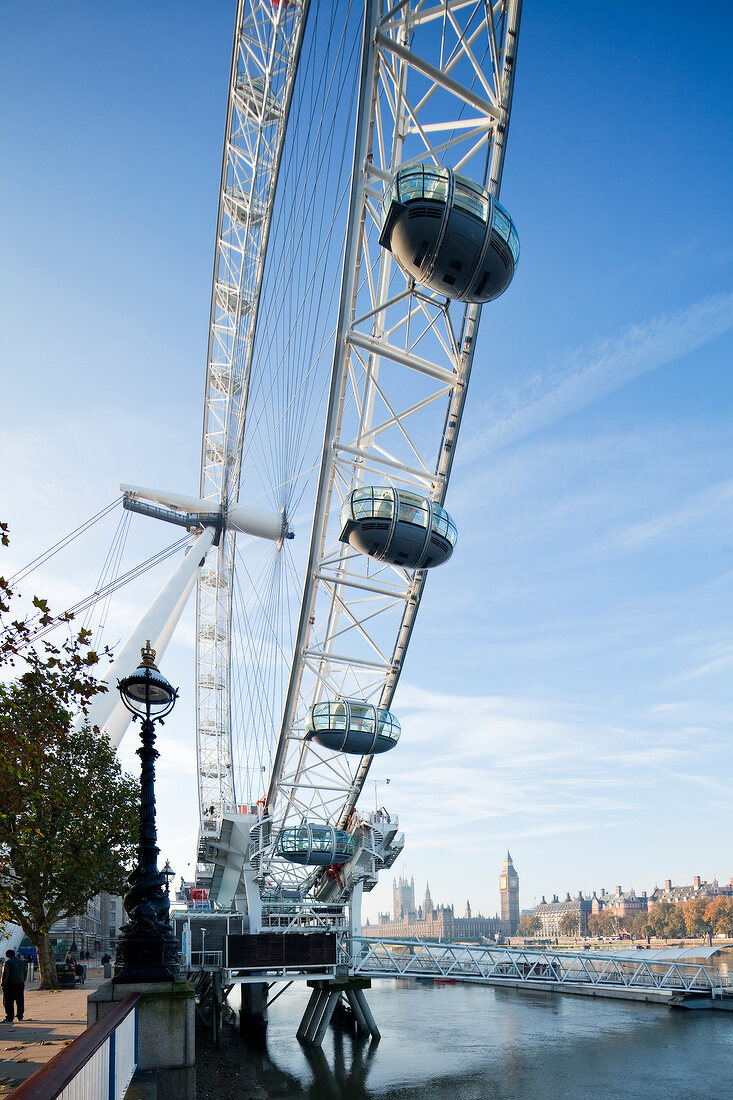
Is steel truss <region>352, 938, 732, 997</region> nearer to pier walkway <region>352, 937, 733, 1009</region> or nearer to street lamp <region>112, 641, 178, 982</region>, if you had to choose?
pier walkway <region>352, 937, 733, 1009</region>

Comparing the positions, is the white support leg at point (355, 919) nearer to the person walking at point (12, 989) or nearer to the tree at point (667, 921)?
the person walking at point (12, 989)

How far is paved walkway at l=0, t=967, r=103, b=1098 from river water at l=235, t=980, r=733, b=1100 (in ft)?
21.4

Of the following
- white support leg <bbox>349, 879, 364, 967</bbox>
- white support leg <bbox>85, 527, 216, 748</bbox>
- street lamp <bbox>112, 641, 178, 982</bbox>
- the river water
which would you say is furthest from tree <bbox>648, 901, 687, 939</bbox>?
street lamp <bbox>112, 641, 178, 982</bbox>

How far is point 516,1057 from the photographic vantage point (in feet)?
97.1

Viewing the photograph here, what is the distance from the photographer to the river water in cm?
2398

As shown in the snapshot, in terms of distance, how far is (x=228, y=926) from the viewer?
33062 mm

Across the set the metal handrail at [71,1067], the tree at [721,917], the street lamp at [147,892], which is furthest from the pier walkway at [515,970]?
the tree at [721,917]

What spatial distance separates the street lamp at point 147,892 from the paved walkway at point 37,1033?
183 cm

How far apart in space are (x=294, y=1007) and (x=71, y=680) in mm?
46946

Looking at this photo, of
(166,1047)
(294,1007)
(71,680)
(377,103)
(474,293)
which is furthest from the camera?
(294,1007)

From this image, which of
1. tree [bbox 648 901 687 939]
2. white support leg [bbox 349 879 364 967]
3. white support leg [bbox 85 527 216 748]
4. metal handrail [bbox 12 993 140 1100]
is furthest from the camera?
tree [bbox 648 901 687 939]

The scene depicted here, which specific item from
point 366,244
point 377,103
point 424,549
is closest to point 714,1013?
point 424,549

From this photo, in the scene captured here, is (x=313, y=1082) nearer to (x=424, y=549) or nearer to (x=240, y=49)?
(x=424, y=549)

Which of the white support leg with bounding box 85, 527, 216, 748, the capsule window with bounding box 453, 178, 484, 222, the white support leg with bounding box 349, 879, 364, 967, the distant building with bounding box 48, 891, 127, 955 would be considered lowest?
the distant building with bounding box 48, 891, 127, 955
